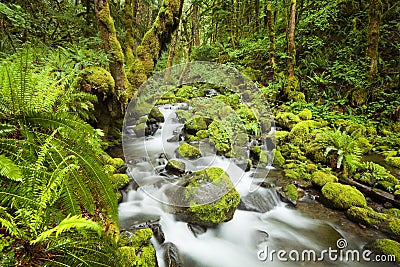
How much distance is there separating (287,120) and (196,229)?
5702 mm

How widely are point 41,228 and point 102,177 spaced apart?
0.56m

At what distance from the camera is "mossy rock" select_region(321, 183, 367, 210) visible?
4.46 m

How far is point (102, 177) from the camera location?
1715 mm

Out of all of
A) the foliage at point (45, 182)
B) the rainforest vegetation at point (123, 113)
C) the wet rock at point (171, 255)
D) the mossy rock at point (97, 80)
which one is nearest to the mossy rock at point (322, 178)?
the rainforest vegetation at point (123, 113)

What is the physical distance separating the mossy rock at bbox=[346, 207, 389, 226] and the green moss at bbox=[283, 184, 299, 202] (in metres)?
0.95

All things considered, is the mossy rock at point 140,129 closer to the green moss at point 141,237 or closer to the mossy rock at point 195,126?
the mossy rock at point 195,126

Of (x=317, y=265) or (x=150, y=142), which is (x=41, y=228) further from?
(x=150, y=142)

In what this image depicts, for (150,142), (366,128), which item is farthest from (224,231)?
(366,128)

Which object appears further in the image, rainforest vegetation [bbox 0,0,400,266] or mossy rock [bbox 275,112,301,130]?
mossy rock [bbox 275,112,301,130]

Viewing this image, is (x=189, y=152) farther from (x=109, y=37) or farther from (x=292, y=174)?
(x=109, y=37)

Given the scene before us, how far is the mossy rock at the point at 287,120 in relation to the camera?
26.7 ft

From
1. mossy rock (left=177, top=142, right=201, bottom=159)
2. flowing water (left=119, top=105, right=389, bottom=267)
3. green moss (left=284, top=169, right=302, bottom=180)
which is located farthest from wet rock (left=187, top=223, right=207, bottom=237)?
green moss (left=284, top=169, right=302, bottom=180)

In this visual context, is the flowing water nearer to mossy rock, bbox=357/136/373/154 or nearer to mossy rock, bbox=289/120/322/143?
mossy rock, bbox=289/120/322/143

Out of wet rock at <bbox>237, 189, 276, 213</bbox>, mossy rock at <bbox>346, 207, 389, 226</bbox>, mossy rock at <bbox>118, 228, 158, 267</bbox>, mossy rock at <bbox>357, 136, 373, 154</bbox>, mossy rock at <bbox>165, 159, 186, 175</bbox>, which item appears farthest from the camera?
mossy rock at <bbox>357, 136, 373, 154</bbox>
